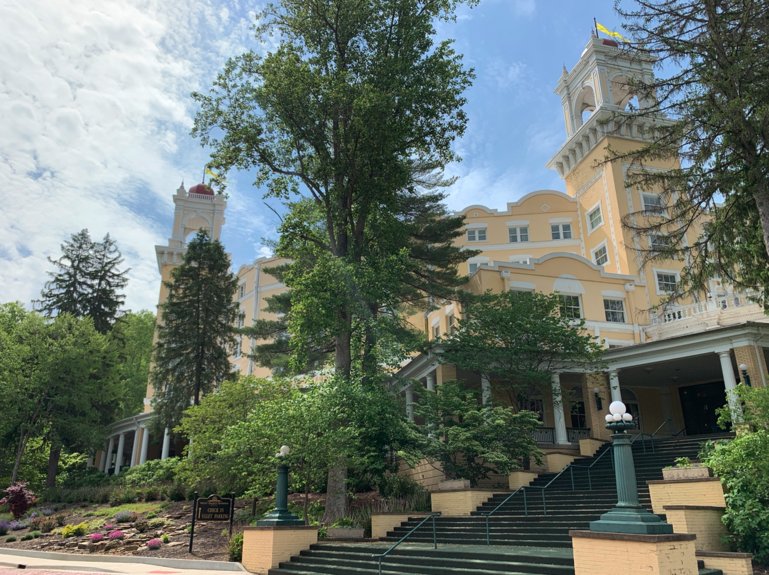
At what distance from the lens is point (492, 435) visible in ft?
60.0

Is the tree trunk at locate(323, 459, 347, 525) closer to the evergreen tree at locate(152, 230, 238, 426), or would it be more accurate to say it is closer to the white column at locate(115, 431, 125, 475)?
the evergreen tree at locate(152, 230, 238, 426)

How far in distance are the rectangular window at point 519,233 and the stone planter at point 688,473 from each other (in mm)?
26438

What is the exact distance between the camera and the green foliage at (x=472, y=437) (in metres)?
18.0

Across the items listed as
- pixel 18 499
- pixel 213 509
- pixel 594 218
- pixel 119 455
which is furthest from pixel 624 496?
pixel 119 455

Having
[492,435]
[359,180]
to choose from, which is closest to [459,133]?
[359,180]

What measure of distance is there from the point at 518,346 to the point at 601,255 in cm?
1739

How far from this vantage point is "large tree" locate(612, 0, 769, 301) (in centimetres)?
1326

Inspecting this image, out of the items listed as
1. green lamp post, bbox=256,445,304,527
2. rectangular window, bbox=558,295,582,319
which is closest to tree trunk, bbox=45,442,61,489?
green lamp post, bbox=256,445,304,527

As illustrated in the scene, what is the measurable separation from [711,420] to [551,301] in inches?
394

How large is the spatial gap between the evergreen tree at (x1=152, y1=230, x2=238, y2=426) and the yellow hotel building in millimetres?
5718

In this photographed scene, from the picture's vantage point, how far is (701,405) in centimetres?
2652

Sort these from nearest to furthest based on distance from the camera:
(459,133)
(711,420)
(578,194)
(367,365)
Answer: (367,365) < (459,133) < (711,420) < (578,194)

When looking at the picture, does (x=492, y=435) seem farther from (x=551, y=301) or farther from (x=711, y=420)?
(x=711, y=420)

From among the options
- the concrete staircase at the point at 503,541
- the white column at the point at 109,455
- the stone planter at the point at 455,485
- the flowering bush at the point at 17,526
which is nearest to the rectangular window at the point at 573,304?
the concrete staircase at the point at 503,541
